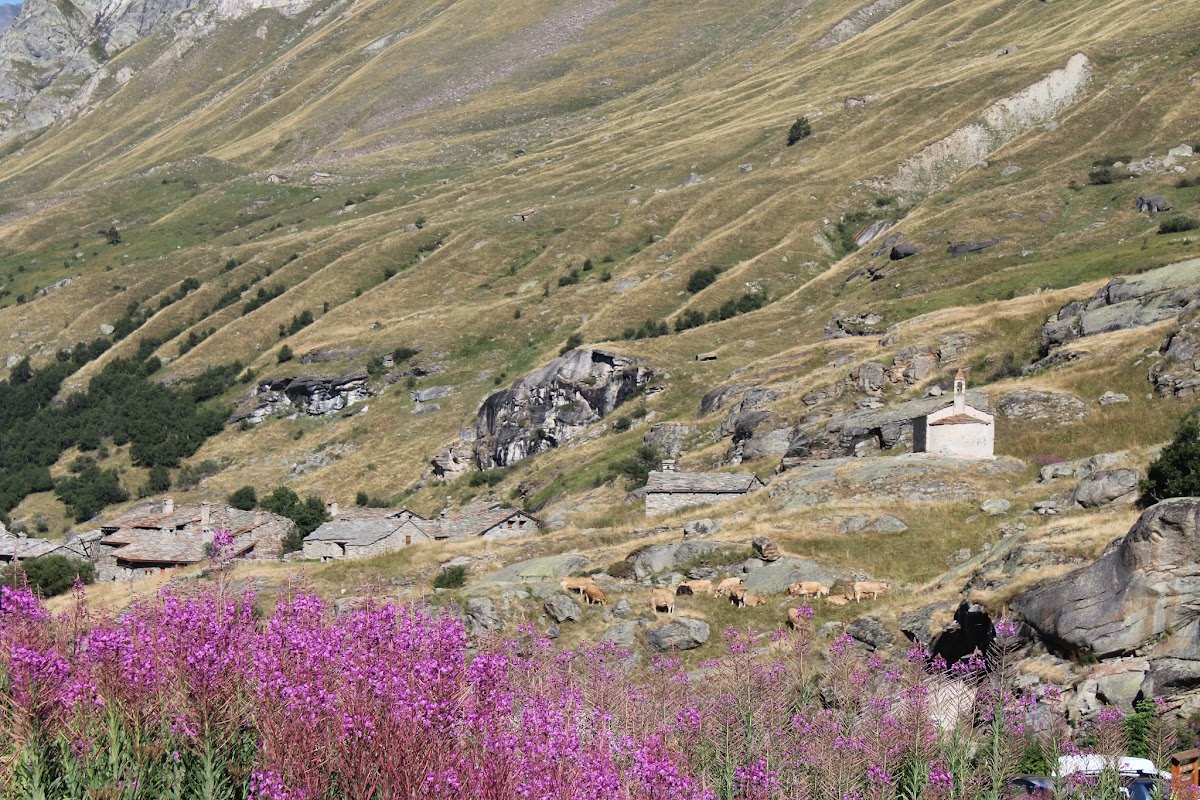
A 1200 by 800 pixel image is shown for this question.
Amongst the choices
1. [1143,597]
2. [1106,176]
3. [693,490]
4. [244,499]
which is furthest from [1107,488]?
[1106,176]

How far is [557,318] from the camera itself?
150m

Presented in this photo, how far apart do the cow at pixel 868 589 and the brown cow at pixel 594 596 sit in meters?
9.34

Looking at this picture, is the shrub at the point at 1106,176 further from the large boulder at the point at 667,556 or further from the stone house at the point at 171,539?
the large boulder at the point at 667,556

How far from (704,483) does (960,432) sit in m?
15.5

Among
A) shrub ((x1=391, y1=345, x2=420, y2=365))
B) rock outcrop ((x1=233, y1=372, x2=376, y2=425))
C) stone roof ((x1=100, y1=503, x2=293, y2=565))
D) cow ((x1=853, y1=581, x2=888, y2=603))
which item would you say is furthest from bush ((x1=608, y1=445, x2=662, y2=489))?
shrub ((x1=391, y1=345, x2=420, y2=365))

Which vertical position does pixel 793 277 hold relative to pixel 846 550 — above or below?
below

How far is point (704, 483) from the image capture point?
68.8 metres

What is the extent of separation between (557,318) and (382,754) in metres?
139

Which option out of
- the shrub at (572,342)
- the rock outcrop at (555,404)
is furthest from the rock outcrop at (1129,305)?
the shrub at (572,342)

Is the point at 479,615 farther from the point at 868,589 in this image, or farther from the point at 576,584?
the point at 868,589

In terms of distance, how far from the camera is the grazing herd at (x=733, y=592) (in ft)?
136

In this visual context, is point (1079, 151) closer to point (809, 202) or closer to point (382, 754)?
point (809, 202)

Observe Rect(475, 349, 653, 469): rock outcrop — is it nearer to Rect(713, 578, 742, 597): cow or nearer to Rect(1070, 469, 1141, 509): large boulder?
Rect(1070, 469, 1141, 509): large boulder

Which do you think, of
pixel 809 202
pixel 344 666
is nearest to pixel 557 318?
pixel 809 202
